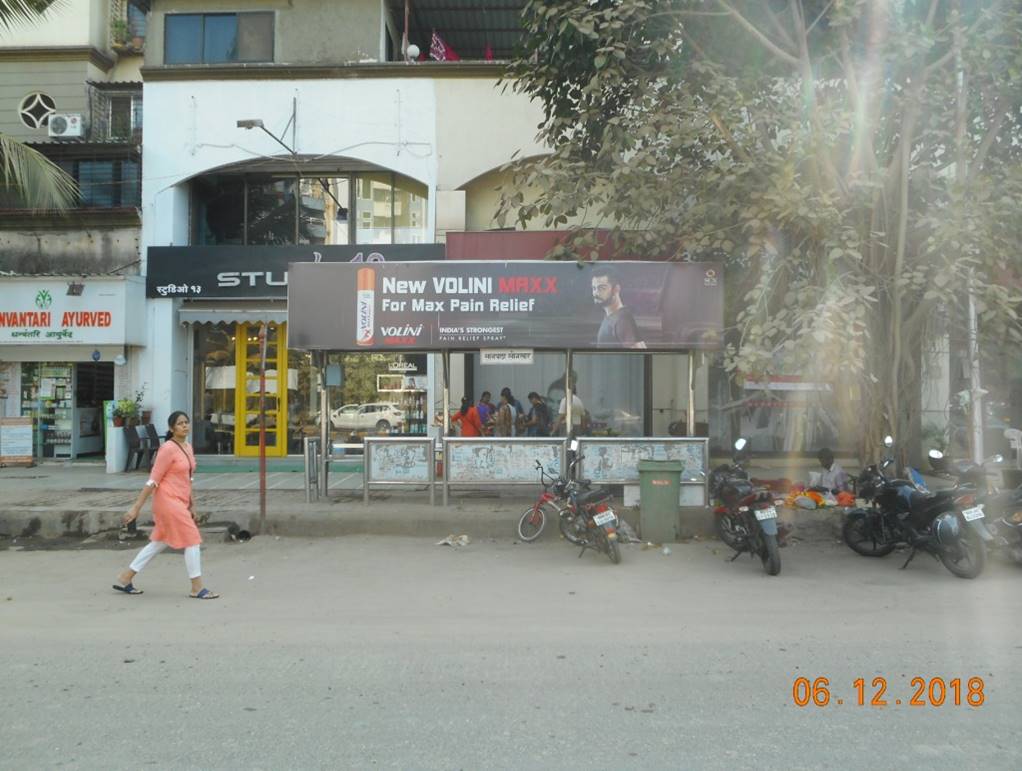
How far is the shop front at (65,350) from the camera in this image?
17141 millimetres

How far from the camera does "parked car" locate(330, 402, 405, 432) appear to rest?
1830 cm

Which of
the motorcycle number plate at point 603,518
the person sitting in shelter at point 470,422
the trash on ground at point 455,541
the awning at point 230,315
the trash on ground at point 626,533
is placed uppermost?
the awning at point 230,315

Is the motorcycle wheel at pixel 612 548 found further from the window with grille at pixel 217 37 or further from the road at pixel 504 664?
the window with grille at pixel 217 37

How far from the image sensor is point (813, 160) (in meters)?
10.0

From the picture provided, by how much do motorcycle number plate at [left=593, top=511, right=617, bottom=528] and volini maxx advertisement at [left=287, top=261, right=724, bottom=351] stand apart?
3205 mm

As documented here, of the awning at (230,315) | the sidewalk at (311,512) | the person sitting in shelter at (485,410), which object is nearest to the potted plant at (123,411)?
the awning at (230,315)

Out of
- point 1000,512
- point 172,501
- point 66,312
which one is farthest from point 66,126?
point 1000,512

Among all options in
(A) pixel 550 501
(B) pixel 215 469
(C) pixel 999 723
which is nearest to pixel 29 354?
(B) pixel 215 469

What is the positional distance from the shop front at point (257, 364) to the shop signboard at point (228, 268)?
2 cm

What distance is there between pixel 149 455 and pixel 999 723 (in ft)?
52.9

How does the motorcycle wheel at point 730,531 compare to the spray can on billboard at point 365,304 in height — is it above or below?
below

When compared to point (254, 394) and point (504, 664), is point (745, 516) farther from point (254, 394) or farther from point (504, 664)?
point (254, 394)

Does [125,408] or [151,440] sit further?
[125,408]
